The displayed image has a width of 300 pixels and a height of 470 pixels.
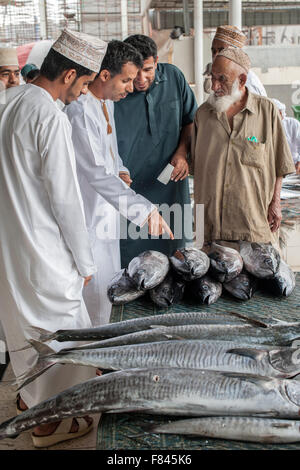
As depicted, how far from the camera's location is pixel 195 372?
1500mm

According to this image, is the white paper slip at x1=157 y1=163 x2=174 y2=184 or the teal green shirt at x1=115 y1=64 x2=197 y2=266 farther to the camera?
the teal green shirt at x1=115 y1=64 x2=197 y2=266

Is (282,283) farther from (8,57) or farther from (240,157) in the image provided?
(8,57)

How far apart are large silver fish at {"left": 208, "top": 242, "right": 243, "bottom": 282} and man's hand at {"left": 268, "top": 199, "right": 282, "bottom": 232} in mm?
778

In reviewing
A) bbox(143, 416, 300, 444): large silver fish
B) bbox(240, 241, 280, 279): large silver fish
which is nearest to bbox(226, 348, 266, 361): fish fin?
bbox(143, 416, 300, 444): large silver fish

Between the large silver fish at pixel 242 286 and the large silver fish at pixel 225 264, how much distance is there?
4cm

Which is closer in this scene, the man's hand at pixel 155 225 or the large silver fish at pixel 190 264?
the large silver fish at pixel 190 264

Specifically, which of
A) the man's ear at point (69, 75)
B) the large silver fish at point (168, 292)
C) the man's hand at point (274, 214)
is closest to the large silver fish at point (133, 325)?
the large silver fish at point (168, 292)

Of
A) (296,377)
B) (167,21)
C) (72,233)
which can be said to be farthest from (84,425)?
(167,21)

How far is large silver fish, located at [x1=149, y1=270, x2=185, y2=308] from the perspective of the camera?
2.30 metres

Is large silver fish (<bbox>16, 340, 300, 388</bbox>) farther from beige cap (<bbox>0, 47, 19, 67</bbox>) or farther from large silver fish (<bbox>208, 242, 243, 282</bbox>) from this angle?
beige cap (<bbox>0, 47, 19, 67</bbox>)

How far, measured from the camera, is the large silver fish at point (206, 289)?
2.31 metres

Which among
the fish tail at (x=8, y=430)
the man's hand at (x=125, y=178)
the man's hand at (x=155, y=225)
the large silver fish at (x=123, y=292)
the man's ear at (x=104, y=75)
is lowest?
the fish tail at (x=8, y=430)

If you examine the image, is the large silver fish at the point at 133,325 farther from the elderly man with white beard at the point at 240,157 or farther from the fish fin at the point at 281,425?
the elderly man with white beard at the point at 240,157

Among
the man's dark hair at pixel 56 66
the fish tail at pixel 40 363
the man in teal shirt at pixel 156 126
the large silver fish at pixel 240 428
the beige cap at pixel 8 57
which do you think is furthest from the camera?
the beige cap at pixel 8 57
